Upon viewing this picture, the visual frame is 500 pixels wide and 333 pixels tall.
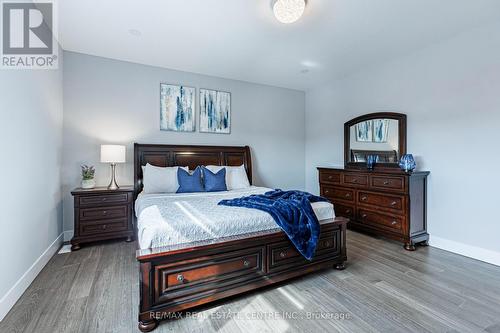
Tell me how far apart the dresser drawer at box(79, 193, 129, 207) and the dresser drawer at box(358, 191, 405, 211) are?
3537 mm

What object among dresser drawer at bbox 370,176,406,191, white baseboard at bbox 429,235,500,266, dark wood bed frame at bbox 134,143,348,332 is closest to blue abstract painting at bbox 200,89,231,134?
dresser drawer at bbox 370,176,406,191

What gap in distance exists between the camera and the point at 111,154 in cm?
345

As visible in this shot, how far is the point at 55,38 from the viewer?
10.6 ft

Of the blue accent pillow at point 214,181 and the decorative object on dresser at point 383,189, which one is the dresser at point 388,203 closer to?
the decorative object on dresser at point 383,189

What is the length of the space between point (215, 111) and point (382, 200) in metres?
3.19

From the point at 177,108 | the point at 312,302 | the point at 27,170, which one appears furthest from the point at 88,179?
the point at 312,302

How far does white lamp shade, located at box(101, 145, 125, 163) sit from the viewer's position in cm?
344

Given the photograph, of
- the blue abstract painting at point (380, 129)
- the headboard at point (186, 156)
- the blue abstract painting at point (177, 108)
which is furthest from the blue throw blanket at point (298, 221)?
the blue abstract painting at point (177, 108)

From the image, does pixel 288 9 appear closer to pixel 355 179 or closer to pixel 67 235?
pixel 355 179

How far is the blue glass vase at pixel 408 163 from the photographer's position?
10.9 ft

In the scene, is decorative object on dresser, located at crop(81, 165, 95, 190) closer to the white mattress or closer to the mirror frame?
the white mattress

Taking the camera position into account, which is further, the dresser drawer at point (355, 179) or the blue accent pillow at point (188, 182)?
the dresser drawer at point (355, 179)

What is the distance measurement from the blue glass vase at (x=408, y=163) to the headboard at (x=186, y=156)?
2.50 metres

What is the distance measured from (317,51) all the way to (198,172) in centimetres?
254
